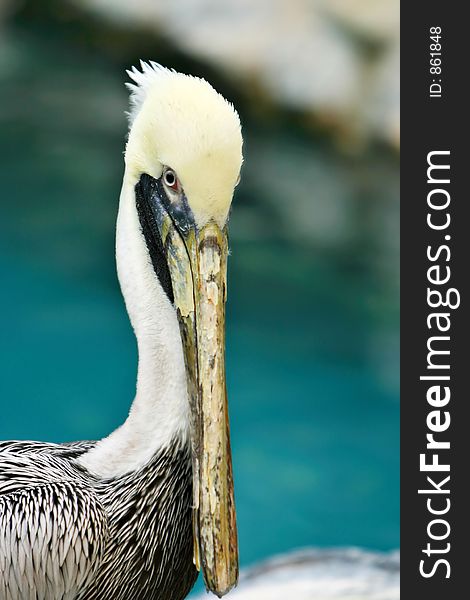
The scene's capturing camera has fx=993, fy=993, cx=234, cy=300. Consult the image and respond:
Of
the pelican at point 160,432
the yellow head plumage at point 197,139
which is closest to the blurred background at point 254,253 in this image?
the pelican at point 160,432

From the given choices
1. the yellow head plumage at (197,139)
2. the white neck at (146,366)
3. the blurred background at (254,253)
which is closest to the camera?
the yellow head plumage at (197,139)

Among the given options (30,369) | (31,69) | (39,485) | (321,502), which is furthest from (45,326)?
(39,485)

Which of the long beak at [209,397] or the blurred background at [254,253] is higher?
the blurred background at [254,253]

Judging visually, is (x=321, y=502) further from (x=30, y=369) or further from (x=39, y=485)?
(x=39, y=485)

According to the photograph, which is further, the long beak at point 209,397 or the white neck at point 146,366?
the white neck at point 146,366

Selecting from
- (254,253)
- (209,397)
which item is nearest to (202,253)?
(209,397)

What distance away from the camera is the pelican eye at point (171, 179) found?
6.22 ft

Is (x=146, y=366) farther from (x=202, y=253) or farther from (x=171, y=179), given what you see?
(x=171, y=179)

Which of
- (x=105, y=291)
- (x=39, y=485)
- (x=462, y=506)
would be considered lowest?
(x=39, y=485)

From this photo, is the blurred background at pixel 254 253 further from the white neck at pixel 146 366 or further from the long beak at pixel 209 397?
the long beak at pixel 209 397

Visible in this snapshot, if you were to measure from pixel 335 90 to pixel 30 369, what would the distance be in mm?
1385

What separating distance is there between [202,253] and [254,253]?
1.45 metres

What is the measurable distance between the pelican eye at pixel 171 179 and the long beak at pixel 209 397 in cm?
9

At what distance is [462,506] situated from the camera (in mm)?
2881
